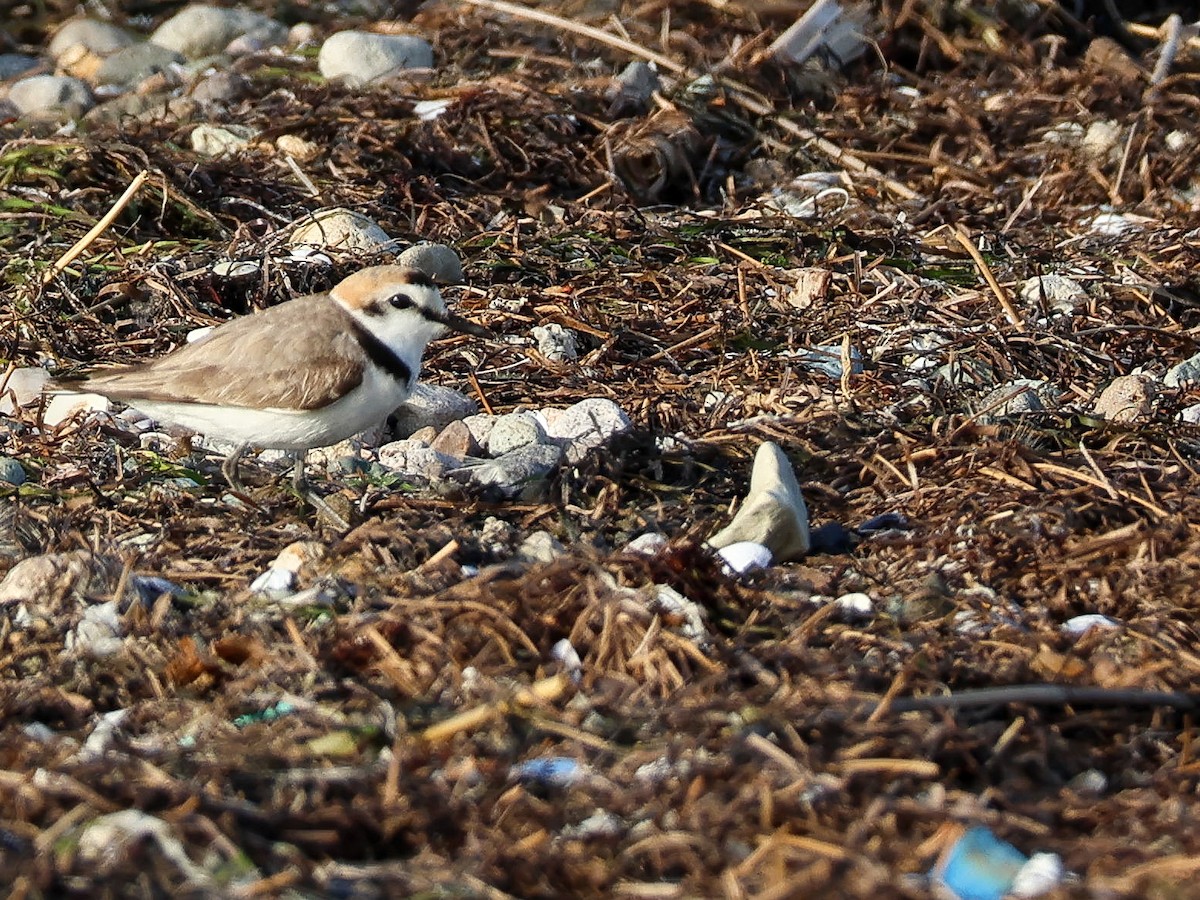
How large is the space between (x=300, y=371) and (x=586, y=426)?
2.93ft

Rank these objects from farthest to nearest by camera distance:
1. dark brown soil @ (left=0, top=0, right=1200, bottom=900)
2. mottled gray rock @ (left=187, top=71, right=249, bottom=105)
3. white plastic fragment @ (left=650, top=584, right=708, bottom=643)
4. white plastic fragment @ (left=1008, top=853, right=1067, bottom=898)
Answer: mottled gray rock @ (left=187, top=71, right=249, bottom=105) → white plastic fragment @ (left=650, top=584, right=708, bottom=643) → dark brown soil @ (left=0, top=0, right=1200, bottom=900) → white plastic fragment @ (left=1008, top=853, right=1067, bottom=898)

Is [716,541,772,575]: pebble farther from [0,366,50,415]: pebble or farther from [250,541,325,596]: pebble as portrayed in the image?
[0,366,50,415]: pebble

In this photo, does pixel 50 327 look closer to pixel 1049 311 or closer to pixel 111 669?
pixel 111 669

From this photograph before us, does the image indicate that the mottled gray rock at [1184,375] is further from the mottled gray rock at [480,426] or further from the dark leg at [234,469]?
the dark leg at [234,469]

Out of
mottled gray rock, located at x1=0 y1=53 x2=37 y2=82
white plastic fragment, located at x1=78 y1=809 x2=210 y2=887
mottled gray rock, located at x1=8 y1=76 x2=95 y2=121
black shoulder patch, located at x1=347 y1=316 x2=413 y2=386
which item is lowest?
mottled gray rock, located at x1=0 y1=53 x2=37 y2=82

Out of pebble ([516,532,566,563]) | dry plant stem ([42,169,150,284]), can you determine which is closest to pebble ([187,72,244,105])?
dry plant stem ([42,169,150,284])

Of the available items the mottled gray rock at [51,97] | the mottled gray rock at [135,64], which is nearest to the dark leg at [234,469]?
the mottled gray rock at [51,97]

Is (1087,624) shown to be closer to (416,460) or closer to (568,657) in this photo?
(568,657)

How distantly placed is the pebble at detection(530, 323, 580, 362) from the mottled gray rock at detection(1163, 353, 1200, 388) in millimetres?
2092

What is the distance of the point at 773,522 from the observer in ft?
14.1

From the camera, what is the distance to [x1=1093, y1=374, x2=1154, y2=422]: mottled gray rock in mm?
5199

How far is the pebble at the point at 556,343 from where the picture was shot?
5.78 meters

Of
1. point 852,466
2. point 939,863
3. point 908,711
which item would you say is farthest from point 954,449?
point 939,863

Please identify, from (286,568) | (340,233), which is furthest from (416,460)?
(340,233)
